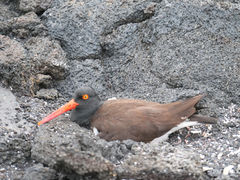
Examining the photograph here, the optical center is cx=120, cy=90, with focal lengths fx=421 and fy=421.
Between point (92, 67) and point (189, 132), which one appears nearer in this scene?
point (189, 132)

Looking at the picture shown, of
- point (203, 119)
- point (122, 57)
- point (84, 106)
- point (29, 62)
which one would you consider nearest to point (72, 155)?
point (84, 106)

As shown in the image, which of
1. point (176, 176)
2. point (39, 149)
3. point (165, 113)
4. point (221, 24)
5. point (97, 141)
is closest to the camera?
point (176, 176)

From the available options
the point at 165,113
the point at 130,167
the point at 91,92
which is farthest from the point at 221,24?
the point at 130,167

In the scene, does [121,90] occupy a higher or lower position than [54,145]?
lower

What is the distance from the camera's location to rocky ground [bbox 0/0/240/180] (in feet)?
19.2

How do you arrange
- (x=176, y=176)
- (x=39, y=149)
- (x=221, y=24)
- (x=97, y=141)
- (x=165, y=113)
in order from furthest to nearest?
1. (x=221, y=24)
2. (x=165, y=113)
3. (x=97, y=141)
4. (x=39, y=149)
5. (x=176, y=176)

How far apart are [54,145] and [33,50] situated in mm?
2380

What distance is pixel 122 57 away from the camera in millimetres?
6531

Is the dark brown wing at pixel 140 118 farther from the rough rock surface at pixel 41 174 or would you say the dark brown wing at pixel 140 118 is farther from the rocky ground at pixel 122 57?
the rough rock surface at pixel 41 174

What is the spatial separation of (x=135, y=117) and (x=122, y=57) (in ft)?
4.42

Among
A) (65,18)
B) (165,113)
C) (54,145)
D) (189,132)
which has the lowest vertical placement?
(189,132)

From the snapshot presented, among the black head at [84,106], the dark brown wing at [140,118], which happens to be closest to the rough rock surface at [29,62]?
the black head at [84,106]

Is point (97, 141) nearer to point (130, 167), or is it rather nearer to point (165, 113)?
point (130, 167)

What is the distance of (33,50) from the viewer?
632 centimetres
